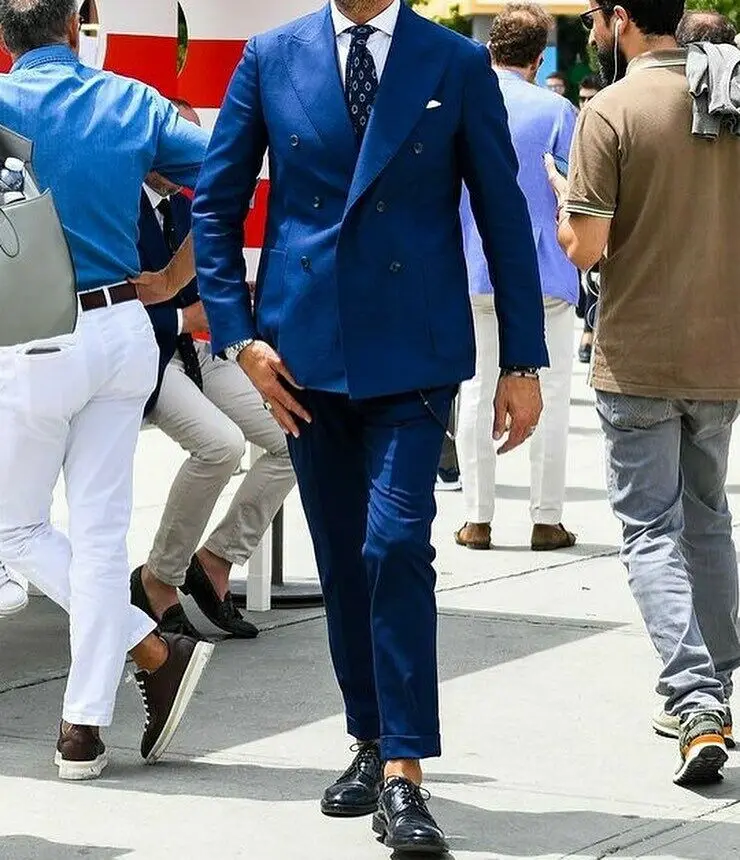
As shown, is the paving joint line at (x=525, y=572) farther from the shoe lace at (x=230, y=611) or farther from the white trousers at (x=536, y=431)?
the shoe lace at (x=230, y=611)

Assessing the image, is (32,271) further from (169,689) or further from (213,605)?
(213,605)

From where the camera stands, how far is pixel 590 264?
5.03 m

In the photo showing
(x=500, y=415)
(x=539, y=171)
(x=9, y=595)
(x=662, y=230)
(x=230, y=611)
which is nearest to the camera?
(x=500, y=415)

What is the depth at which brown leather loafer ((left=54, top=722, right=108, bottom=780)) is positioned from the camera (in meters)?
4.95

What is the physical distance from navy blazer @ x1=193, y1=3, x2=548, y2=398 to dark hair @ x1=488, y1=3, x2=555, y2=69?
405 cm

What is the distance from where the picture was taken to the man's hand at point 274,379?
4.45 meters

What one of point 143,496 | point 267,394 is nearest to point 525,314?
point 267,394

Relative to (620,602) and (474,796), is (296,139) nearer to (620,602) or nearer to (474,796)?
(474,796)

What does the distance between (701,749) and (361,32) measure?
1.85 metres

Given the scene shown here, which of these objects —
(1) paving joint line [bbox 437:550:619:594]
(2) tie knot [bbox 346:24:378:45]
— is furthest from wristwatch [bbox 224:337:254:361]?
(1) paving joint line [bbox 437:550:619:594]

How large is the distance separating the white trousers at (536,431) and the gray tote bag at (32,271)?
4061 mm

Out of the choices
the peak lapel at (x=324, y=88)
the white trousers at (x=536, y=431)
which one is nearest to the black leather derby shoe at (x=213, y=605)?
the white trousers at (x=536, y=431)

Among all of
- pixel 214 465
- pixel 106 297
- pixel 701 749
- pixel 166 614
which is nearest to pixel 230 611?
pixel 166 614

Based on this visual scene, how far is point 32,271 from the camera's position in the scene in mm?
4445
